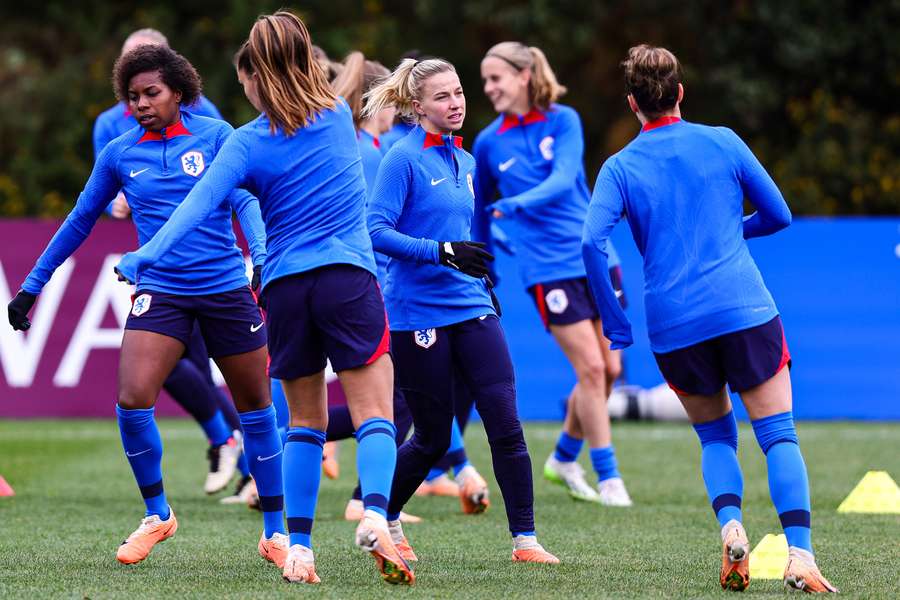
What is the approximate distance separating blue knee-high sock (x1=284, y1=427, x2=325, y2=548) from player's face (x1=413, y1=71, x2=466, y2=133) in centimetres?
130

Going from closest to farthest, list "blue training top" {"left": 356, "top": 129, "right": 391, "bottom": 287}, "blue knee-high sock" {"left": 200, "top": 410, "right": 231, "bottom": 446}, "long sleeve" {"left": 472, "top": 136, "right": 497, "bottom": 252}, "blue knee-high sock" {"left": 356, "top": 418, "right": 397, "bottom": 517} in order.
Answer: "blue knee-high sock" {"left": 356, "top": 418, "right": 397, "bottom": 517}
"blue training top" {"left": 356, "top": 129, "right": 391, "bottom": 287}
"long sleeve" {"left": 472, "top": 136, "right": 497, "bottom": 252}
"blue knee-high sock" {"left": 200, "top": 410, "right": 231, "bottom": 446}

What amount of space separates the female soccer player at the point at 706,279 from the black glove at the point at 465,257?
41cm

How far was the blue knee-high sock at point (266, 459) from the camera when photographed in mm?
5816

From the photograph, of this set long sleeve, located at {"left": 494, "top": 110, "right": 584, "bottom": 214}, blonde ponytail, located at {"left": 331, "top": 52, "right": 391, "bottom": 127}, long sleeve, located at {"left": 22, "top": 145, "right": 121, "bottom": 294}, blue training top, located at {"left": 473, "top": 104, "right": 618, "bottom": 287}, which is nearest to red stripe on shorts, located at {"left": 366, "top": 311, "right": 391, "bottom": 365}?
long sleeve, located at {"left": 22, "top": 145, "right": 121, "bottom": 294}

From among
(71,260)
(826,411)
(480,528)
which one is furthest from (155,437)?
(826,411)

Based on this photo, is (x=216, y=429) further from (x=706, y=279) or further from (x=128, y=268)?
(x=706, y=279)

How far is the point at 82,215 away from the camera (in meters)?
5.90

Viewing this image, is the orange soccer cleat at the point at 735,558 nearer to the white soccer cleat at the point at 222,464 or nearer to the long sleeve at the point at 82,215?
the long sleeve at the point at 82,215

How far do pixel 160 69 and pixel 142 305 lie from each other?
938 millimetres

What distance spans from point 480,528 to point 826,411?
6.54 metres

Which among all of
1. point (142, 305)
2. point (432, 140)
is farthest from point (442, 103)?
point (142, 305)

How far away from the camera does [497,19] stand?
21312mm

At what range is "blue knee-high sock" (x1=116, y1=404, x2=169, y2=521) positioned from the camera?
19.2 ft

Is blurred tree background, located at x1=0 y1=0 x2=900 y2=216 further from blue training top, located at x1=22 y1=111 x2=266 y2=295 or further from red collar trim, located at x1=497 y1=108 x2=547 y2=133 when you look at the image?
blue training top, located at x1=22 y1=111 x2=266 y2=295
